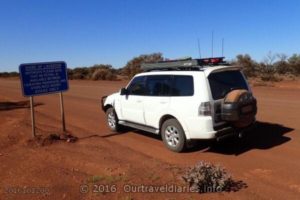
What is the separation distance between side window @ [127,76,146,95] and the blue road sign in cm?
194

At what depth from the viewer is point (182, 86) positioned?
29.7 feet

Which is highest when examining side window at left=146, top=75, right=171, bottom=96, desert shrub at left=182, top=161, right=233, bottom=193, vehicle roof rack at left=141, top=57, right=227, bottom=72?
vehicle roof rack at left=141, top=57, right=227, bottom=72

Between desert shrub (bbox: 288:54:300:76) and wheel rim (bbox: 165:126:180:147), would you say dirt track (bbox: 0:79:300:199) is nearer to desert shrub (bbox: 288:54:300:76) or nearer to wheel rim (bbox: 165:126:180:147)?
wheel rim (bbox: 165:126:180:147)

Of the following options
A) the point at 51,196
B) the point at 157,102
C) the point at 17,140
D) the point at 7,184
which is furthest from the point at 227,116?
the point at 17,140

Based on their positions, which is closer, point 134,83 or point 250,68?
point 134,83

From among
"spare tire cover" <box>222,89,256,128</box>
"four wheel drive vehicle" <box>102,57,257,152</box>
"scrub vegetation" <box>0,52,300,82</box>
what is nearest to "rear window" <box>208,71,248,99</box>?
"four wheel drive vehicle" <box>102,57,257,152</box>

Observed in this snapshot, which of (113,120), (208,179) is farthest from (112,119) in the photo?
(208,179)

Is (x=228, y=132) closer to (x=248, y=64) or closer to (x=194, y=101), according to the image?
(x=194, y=101)

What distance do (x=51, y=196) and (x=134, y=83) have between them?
4.93m

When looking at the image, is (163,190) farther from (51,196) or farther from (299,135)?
(299,135)

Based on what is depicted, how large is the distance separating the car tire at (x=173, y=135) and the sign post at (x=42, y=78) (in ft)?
11.6

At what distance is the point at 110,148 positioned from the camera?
988 cm

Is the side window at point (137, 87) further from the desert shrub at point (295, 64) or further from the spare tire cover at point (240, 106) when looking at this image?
the desert shrub at point (295, 64)

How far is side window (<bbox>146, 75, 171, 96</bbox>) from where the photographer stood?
376 inches
